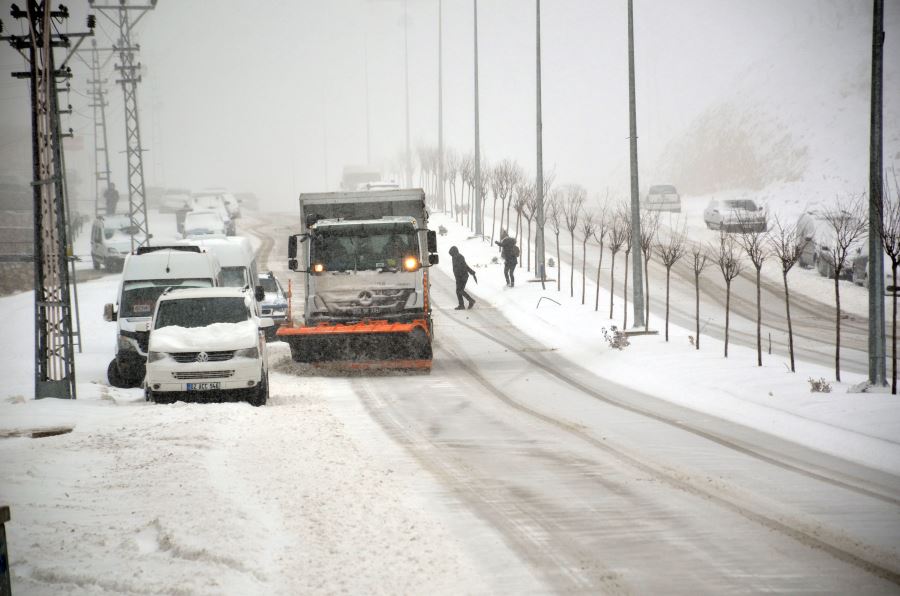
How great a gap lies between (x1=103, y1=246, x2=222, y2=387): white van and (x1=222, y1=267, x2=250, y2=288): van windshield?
3157 millimetres

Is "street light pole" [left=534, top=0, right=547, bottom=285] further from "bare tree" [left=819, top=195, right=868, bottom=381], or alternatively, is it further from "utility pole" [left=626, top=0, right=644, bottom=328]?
"bare tree" [left=819, top=195, right=868, bottom=381]

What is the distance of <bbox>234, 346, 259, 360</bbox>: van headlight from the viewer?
15.2 metres

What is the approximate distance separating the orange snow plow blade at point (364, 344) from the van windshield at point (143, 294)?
3271mm

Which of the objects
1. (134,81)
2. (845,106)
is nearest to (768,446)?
(134,81)

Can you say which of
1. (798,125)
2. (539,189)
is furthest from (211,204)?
(798,125)

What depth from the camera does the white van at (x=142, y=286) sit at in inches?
738

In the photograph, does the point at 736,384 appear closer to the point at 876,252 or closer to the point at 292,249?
the point at 876,252

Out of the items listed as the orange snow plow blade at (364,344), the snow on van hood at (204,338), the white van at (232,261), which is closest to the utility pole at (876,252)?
the orange snow plow blade at (364,344)

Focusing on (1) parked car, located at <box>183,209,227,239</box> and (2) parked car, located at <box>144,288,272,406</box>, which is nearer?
(2) parked car, located at <box>144,288,272,406</box>

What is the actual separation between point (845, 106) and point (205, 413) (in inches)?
2742

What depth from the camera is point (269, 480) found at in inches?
383

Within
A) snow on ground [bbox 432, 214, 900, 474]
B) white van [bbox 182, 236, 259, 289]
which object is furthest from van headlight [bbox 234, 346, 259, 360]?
white van [bbox 182, 236, 259, 289]

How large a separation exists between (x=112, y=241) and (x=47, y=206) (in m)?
28.7

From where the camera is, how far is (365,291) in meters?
19.4
